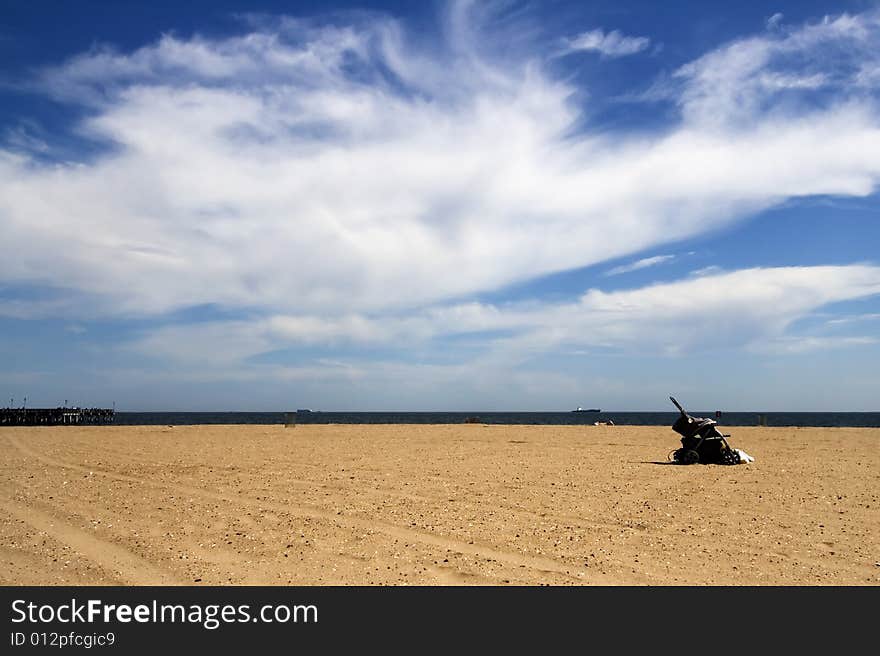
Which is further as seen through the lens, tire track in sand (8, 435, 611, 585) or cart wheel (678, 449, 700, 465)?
cart wheel (678, 449, 700, 465)

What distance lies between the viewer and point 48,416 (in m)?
77.9

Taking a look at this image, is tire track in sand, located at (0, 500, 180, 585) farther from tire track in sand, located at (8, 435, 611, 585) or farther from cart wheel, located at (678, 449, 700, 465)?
cart wheel, located at (678, 449, 700, 465)

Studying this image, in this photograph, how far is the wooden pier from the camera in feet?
240

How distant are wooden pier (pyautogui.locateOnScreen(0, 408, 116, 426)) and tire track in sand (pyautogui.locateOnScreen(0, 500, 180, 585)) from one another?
7277 centimetres

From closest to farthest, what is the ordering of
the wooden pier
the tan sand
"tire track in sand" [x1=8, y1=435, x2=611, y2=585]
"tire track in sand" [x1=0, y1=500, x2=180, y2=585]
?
1. "tire track in sand" [x1=0, y1=500, x2=180, y2=585]
2. the tan sand
3. "tire track in sand" [x1=8, y1=435, x2=611, y2=585]
4. the wooden pier

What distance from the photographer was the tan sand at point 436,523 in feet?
27.9

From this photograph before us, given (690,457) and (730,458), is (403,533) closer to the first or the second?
(690,457)

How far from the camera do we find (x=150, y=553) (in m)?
9.22

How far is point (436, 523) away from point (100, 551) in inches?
205

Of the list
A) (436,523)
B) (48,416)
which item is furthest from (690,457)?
(48,416)

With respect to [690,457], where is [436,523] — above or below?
below

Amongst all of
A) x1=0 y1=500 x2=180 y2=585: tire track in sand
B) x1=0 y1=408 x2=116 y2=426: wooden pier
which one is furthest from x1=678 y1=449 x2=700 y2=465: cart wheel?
x1=0 y1=408 x2=116 y2=426: wooden pier
